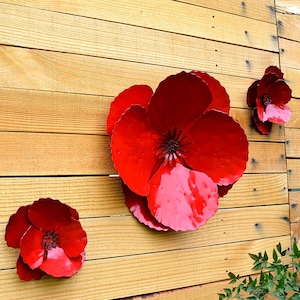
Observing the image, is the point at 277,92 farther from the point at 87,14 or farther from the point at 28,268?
the point at 28,268

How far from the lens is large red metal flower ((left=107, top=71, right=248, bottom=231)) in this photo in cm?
92

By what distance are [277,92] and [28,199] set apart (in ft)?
2.24

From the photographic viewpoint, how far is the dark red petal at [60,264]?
32.1 inches

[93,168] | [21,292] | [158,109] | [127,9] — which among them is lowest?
[21,292]

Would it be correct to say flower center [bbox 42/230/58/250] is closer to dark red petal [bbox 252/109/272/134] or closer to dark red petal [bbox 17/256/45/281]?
dark red petal [bbox 17/256/45/281]

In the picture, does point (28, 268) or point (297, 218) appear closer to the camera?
point (28, 268)

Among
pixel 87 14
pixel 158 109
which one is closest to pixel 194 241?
pixel 158 109

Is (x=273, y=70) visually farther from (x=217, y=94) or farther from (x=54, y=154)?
(x=54, y=154)

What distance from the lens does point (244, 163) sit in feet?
3.24

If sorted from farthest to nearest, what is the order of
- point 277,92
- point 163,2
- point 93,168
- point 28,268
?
1. point 277,92
2. point 163,2
3. point 93,168
4. point 28,268

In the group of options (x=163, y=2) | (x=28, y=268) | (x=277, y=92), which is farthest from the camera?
(x=277, y=92)

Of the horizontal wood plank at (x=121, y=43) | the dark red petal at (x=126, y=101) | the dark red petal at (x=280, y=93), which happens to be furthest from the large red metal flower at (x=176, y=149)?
the dark red petal at (x=280, y=93)

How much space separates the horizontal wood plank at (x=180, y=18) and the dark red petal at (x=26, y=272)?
0.50 metres

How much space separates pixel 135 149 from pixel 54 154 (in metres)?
0.16
